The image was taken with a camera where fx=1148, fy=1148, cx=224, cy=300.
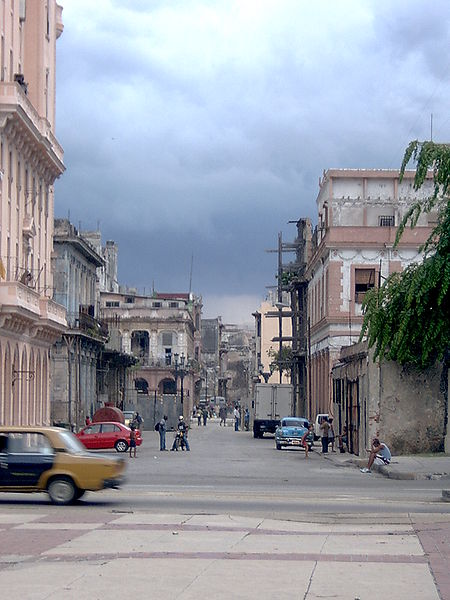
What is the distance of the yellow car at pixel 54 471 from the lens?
2214cm

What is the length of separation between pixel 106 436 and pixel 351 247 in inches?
895

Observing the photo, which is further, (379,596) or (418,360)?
(418,360)

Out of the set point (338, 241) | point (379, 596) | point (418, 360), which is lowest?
point (379, 596)

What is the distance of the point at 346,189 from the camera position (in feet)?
233

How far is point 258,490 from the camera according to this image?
28.0 m

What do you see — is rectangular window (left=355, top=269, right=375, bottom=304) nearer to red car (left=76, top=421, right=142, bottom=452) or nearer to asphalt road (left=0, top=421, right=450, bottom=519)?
red car (left=76, top=421, right=142, bottom=452)

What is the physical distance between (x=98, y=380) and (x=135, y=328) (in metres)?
40.3

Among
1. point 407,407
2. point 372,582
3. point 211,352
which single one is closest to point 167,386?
point 211,352

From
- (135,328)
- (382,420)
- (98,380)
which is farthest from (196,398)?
(382,420)

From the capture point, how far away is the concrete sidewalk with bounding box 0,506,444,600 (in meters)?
11.7

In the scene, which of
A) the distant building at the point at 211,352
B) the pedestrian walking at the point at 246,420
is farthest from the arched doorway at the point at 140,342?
the distant building at the point at 211,352

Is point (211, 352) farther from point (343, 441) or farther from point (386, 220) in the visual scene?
point (343, 441)

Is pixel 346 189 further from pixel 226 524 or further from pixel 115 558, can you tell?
pixel 115 558

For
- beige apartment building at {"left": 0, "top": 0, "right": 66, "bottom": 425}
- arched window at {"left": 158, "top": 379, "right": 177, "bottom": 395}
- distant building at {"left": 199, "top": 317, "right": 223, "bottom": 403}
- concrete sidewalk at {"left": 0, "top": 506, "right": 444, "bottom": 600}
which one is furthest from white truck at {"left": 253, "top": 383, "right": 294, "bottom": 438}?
distant building at {"left": 199, "top": 317, "right": 223, "bottom": 403}
